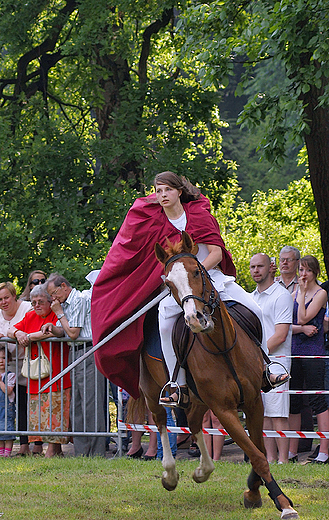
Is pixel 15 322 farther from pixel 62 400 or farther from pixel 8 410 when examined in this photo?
pixel 62 400

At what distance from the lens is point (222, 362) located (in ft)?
19.7

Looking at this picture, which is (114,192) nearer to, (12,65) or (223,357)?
(12,65)

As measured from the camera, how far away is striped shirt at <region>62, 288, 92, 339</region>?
9.54m

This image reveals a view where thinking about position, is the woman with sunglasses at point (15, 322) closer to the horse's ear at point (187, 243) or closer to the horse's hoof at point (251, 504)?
the horse's hoof at point (251, 504)

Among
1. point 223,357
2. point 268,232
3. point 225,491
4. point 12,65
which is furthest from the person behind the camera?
point 268,232

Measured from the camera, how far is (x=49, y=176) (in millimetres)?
14969

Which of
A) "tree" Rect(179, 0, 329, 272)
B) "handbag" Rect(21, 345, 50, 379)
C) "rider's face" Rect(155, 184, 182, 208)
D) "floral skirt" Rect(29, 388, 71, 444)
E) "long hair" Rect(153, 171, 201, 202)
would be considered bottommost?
"floral skirt" Rect(29, 388, 71, 444)

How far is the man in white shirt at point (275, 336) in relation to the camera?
8555 mm

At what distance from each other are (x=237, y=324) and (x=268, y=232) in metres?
29.2

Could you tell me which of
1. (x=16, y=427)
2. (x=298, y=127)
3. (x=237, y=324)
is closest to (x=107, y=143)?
(x=298, y=127)

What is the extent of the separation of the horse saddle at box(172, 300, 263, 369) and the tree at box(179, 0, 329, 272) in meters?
3.95

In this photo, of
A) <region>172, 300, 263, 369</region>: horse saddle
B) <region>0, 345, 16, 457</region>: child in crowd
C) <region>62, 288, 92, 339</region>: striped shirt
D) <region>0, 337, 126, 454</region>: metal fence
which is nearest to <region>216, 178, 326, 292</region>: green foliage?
<region>62, 288, 92, 339</region>: striped shirt

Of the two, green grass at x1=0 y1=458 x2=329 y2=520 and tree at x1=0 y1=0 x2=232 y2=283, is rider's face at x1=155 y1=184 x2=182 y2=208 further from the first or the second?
tree at x1=0 y1=0 x2=232 y2=283

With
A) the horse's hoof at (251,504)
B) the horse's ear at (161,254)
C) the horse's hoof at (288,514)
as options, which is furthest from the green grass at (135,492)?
the horse's ear at (161,254)
